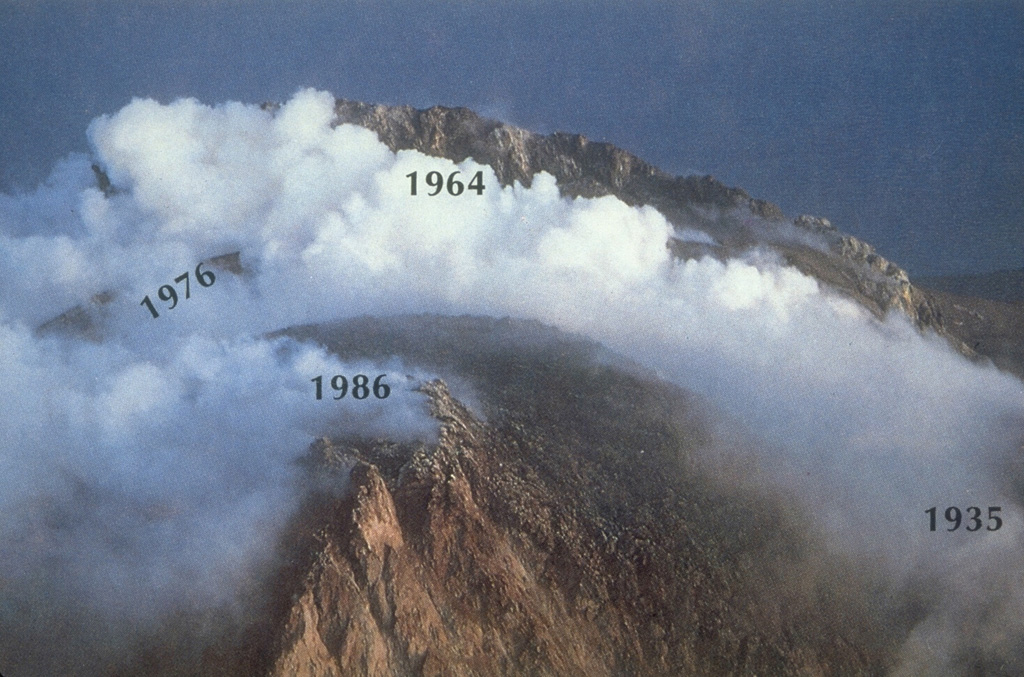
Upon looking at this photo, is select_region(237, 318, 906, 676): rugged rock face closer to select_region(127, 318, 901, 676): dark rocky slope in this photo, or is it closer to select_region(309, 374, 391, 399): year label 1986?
select_region(127, 318, 901, 676): dark rocky slope

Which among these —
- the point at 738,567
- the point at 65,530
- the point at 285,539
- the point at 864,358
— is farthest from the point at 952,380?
the point at 65,530

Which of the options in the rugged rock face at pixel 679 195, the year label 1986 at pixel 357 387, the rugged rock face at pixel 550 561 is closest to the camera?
the rugged rock face at pixel 550 561

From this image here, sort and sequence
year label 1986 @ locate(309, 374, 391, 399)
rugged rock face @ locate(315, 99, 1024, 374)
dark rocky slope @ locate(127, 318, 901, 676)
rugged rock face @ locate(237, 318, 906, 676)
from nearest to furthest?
dark rocky slope @ locate(127, 318, 901, 676)
rugged rock face @ locate(237, 318, 906, 676)
year label 1986 @ locate(309, 374, 391, 399)
rugged rock face @ locate(315, 99, 1024, 374)

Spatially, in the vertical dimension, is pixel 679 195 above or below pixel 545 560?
above

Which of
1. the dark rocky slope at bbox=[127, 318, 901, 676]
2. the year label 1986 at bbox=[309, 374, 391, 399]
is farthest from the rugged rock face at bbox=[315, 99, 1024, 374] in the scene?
the year label 1986 at bbox=[309, 374, 391, 399]

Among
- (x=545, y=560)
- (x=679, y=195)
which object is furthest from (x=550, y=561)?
(x=679, y=195)

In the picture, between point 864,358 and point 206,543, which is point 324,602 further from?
point 864,358

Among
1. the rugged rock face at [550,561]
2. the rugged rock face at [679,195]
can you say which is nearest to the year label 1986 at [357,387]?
the rugged rock face at [550,561]

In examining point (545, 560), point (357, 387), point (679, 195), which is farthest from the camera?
point (679, 195)

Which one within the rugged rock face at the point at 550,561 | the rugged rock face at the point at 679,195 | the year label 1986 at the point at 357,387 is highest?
the rugged rock face at the point at 679,195

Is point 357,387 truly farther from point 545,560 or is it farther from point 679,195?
point 679,195

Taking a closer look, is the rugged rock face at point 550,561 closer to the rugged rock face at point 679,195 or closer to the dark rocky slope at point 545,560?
the dark rocky slope at point 545,560
